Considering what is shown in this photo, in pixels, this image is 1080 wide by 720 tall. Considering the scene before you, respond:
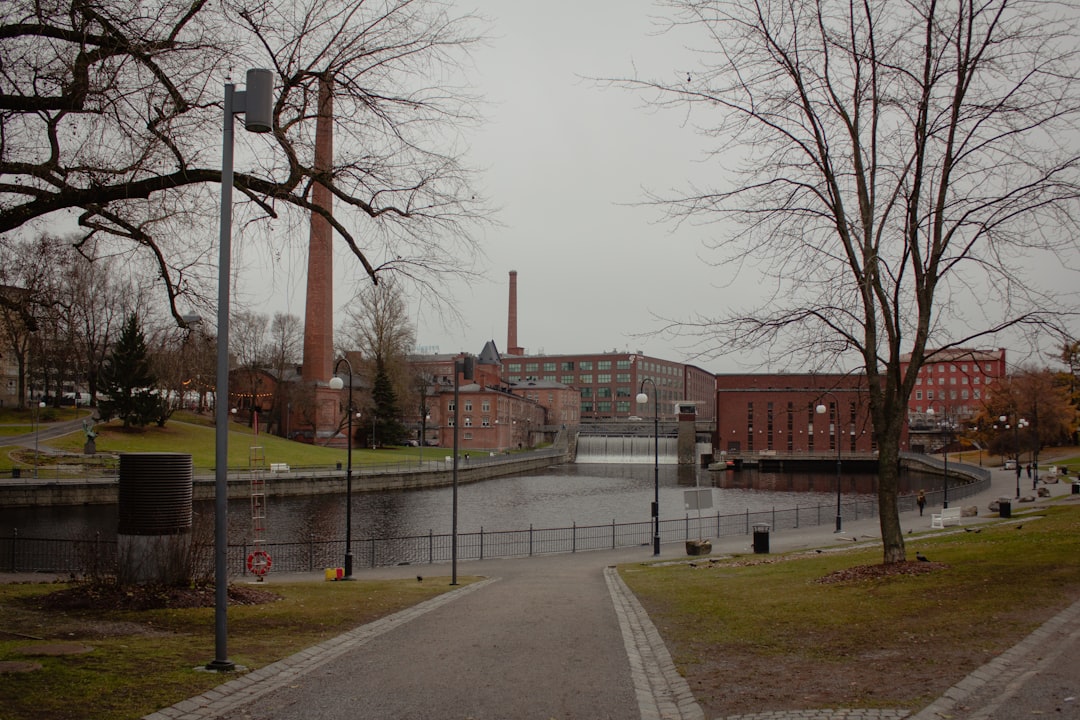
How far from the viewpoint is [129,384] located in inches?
2383

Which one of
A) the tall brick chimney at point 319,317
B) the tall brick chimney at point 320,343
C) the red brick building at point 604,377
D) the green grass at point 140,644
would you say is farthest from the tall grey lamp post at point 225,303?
the red brick building at point 604,377

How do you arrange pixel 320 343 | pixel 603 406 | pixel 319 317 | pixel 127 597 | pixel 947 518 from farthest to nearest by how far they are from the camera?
pixel 603 406
pixel 320 343
pixel 319 317
pixel 947 518
pixel 127 597

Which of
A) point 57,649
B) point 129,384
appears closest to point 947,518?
point 57,649

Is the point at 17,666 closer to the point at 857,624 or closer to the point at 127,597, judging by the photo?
the point at 127,597

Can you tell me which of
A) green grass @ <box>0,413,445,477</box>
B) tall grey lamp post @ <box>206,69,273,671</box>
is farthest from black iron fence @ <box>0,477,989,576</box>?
green grass @ <box>0,413,445,477</box>

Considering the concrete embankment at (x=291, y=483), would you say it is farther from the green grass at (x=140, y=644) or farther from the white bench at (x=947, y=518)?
the white bench at (x=947, y=518)

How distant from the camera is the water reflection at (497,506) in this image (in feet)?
123

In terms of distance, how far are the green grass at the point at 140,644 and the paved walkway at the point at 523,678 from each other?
34 centimetres

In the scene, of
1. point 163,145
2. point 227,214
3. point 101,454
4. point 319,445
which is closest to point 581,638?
point 227,214

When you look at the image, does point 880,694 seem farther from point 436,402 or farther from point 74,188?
point 436,402

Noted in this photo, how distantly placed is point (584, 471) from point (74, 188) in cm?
8426

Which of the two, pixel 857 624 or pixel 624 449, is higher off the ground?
pixel 857 624

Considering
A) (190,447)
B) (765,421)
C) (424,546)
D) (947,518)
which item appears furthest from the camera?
(765,421)

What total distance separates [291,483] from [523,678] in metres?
48.8
